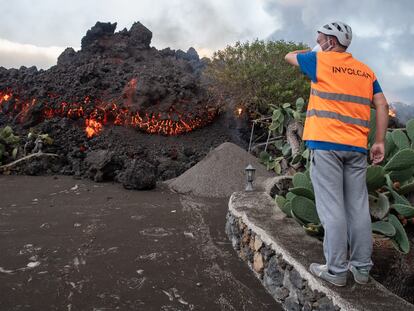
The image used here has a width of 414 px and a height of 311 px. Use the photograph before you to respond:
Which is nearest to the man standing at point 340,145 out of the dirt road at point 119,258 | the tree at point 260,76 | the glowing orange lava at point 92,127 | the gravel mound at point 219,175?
the dirt road at point 119,258

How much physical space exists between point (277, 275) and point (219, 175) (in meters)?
5.36

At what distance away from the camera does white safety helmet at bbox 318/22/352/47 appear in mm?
2879

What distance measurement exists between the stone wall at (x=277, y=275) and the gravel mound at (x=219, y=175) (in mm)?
3641

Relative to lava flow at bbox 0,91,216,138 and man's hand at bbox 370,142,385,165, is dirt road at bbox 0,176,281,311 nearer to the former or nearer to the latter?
man's hand at bbox 370,142,385,165

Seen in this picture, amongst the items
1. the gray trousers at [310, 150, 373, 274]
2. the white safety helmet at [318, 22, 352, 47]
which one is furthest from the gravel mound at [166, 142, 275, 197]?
the white safety helmet at [318, 22, 352, 47]

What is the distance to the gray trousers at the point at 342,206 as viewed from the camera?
2.83 metres

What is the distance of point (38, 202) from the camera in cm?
709

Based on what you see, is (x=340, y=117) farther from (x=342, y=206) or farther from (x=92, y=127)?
(x=92, y=127)

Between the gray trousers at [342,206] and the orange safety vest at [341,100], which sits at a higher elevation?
the orange safety vest at [341,100]

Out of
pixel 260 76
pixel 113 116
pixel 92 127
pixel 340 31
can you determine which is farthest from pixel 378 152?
pixel 113 116

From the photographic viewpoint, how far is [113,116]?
1556 centimetres

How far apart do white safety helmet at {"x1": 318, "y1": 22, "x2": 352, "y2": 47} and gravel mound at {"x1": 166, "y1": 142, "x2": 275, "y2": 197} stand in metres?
5.23

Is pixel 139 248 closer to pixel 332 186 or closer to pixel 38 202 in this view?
pixel 332 186

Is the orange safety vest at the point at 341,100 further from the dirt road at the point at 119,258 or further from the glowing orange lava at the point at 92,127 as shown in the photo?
the glowing orange lava at the point at 92,127
